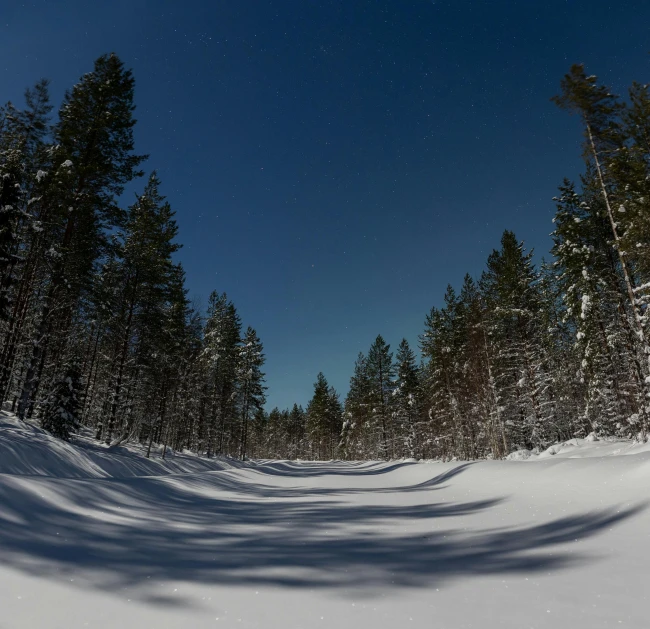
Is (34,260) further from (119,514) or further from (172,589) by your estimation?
(172,589)

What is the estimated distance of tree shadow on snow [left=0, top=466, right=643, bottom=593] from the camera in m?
3.35

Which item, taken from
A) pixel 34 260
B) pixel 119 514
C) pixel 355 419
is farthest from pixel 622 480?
pixel 355 419

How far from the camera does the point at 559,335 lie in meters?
33.0

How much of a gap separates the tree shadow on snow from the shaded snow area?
0.9 inches

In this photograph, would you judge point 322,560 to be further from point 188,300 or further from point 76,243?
point 188,300

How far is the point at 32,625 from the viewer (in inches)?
92.1

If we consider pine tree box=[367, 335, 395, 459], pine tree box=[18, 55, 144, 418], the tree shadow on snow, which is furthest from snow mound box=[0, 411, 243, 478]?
pine tree box=[367, 335, 395, 459]

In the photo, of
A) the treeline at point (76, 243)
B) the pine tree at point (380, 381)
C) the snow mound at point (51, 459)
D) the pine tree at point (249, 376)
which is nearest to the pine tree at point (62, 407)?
the treeline at point (76, 243)

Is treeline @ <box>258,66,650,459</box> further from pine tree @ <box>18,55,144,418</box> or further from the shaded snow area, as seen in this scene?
pine tree @ <box>18,55,144,418</box>

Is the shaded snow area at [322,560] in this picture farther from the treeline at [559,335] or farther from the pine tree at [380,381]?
the pine tree at [380,381]

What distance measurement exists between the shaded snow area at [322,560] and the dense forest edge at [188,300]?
34.1 ft

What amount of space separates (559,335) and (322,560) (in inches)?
1410

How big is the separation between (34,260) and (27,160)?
4531mm

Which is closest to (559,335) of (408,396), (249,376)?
(408,396)
